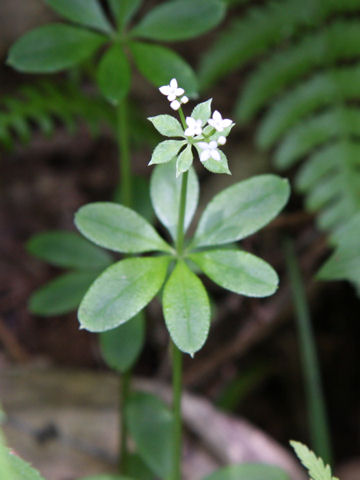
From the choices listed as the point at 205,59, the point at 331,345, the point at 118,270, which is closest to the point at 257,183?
the point at 118,270

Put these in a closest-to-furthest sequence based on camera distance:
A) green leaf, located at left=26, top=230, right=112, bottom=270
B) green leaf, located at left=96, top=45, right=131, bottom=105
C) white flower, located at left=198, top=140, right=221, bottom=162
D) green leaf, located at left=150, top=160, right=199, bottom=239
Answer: white flower, located at left=198, top=140, right=221, bottom=162
green leaf, located at left=150, top=160, right=199, bottom=239
green leaf, located at left=96, top=45, right=131, bottom=105
green leaf, located at left=26, top=230, right=112, bottom=270

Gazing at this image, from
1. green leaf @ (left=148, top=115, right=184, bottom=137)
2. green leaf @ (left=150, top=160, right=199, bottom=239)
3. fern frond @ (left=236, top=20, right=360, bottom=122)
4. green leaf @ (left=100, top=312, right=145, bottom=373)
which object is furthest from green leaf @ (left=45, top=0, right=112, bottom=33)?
fern frond @ (left=236, top=20, right=360, bottom=122)

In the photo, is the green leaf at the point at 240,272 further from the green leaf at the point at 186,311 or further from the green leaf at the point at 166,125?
the green leaf at the point at 166,125

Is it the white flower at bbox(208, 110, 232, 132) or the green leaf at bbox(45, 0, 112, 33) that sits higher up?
the green leaf at bbox(45, 0, 112, 33)

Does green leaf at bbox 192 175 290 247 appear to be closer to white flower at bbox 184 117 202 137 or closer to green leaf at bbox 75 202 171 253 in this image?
green leaf at bbox 75 202 171 253

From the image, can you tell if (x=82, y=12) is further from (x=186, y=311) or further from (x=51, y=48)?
(x=186, y=311)

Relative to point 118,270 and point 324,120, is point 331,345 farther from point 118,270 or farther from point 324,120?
point 118,270
